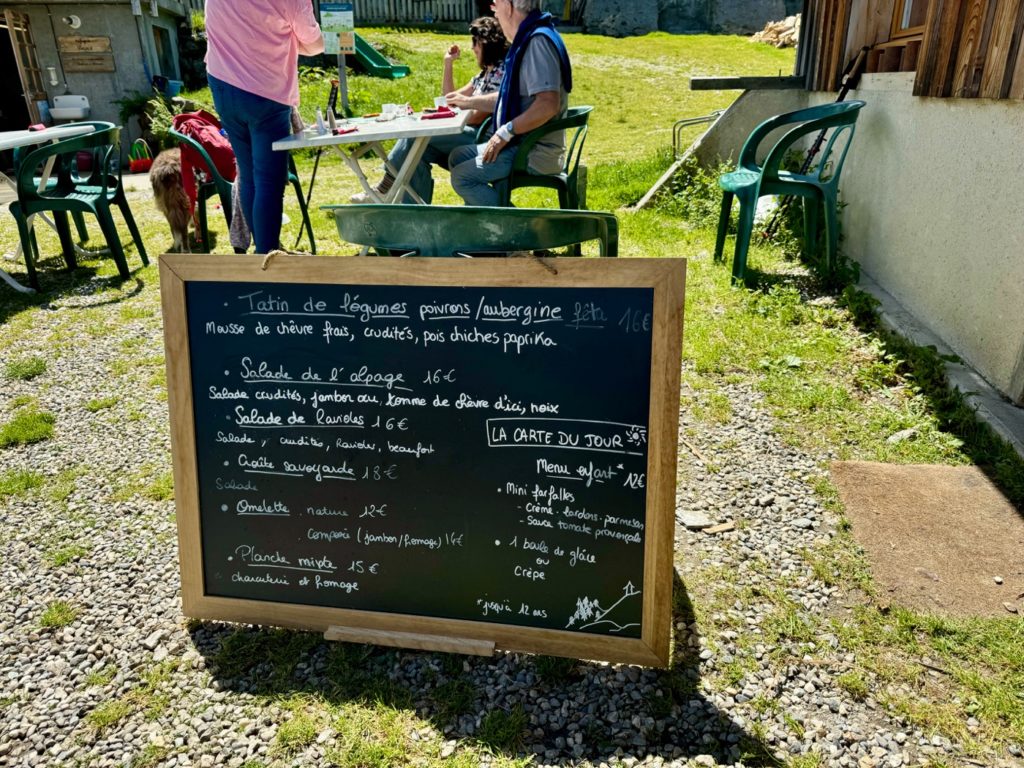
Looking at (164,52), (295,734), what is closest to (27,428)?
(295,734)

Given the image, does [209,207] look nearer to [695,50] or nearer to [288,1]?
[288,1]

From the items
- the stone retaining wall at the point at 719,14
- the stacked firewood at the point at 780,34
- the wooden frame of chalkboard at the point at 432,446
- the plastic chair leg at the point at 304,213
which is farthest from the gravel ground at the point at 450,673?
the stone retaining wall at the point at 719,14

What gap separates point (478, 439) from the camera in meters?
2.06

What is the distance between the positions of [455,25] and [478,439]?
25403 millimetres

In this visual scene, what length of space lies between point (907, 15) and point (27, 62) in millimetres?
14480

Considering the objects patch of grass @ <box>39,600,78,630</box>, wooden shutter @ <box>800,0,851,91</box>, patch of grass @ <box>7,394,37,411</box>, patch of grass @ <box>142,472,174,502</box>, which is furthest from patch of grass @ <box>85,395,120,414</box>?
wooden shutter @ <box>800,0,851,91</box>

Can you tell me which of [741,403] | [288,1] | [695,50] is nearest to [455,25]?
[695,50]

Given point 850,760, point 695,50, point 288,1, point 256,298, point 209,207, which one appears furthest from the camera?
point 695,50

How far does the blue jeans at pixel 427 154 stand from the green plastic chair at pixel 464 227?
3163 millimetres

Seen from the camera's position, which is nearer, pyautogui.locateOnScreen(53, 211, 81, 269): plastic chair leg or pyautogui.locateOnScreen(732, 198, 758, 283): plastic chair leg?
pyautogui.locateOnScreen(732, 198, 758, 283): plastic chair leg

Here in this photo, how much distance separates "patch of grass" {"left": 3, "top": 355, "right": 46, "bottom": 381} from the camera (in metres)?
4.29

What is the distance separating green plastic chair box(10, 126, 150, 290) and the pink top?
1.66 metres

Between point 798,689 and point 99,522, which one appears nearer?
point 798,689

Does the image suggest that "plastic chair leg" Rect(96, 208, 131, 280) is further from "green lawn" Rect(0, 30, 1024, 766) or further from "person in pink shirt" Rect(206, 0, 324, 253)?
"person in pink shirt" Rect(206, 0, 324, 253)
